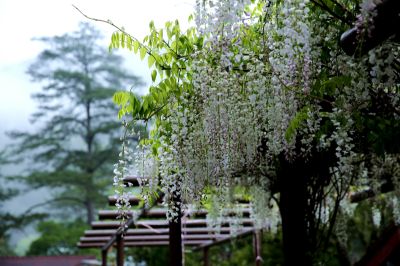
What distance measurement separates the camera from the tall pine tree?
1959cm

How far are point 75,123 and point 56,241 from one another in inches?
221

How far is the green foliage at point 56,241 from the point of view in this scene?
57.6ft

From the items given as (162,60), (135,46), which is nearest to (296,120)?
(162,60)

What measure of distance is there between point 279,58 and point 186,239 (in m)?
6.41

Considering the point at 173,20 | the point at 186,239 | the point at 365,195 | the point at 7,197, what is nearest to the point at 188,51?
the point at 173,20

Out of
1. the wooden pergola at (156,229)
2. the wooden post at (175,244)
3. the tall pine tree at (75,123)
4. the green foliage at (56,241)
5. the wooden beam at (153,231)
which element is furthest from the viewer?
the tall pine tree at (75,123)

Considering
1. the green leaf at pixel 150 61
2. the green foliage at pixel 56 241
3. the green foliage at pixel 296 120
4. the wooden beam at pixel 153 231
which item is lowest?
the green foliage at pixel 56 241

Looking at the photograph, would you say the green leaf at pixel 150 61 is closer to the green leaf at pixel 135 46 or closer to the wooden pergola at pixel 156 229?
the green leaf at pixel 135 46

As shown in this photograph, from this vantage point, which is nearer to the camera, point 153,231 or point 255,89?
point 255,89

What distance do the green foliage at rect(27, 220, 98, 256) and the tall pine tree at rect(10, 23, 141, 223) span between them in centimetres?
106

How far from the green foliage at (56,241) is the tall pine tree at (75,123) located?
3.47ft

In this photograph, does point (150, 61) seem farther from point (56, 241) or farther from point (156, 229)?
point (56, 241)

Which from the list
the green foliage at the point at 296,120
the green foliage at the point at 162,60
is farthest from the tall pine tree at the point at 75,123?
the green foliage at the point at 296,120

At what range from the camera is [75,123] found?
859 inches
